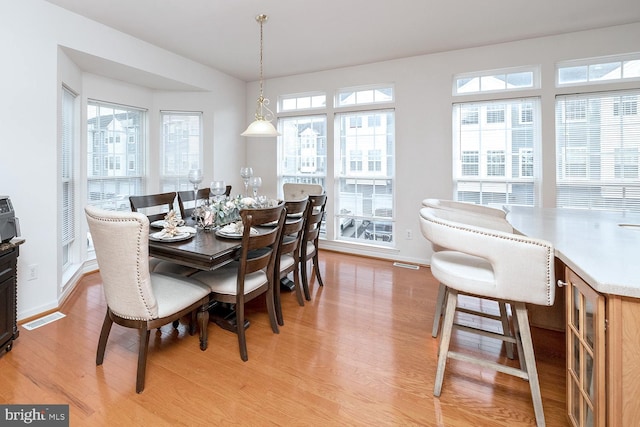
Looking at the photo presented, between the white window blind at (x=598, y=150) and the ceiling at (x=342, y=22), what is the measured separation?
821 mm

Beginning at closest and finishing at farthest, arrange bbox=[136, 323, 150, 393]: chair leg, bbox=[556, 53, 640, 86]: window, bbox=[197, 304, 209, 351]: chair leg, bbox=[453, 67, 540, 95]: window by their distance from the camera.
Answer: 1. bbox=[136, 323, 150, 393]: chair leg
2. bbox=[197, 304, 209, 351]: chair leg
3. bbox=[556, 53, 640, 86]: window
4. bbox=[453, 67, 540, 95]: window

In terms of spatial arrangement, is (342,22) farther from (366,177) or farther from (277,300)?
(277,300)

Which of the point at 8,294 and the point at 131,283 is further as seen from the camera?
the point at 8,294

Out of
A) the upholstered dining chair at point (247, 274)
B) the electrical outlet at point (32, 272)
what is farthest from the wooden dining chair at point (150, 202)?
the upholstered dining chair at point (247, 274)

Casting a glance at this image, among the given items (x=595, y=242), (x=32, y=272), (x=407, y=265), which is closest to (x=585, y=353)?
(x=595, y=242)

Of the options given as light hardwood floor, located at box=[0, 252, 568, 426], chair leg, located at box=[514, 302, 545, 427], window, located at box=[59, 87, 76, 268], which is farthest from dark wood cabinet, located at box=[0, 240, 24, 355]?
chair leg, located at box=[514, 302, 545, 427]

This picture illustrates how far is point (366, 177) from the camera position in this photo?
4781 millimetres

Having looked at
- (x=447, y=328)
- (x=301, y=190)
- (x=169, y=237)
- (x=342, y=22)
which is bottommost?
(x=447, y=328)

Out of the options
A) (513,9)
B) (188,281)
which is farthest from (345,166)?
(188,281)

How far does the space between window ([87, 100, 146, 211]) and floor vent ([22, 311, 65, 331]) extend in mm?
1629

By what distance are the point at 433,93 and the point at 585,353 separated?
11.9 feet

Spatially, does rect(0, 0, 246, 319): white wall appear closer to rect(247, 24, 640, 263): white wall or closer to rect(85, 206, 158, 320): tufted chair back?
rect(85, 206, 158, 320): tufted chair back

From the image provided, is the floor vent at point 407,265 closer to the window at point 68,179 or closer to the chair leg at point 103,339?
the chair leg at point 103,339

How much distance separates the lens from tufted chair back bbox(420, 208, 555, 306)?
1.40 metres
